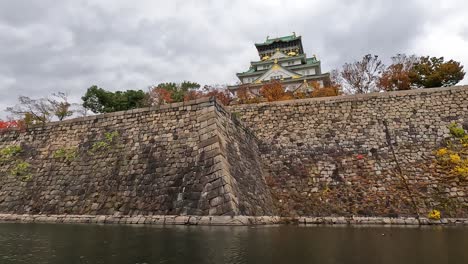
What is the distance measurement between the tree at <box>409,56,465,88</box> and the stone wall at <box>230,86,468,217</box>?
5.23 metres

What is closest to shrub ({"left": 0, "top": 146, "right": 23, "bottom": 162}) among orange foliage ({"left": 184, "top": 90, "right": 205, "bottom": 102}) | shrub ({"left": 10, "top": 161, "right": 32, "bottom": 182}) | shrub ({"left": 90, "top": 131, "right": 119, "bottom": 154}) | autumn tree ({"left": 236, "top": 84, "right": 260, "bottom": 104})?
shrub ({"left": 10, "top": 161, "right": 32, "bottom": 182})

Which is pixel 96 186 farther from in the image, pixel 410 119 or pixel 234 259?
pixel 410 119

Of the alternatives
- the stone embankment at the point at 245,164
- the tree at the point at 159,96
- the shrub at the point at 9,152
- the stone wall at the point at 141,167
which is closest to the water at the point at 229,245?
the stone embankment at the point at 245,164

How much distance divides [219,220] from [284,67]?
107 ft

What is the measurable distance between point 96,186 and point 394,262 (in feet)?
29.7

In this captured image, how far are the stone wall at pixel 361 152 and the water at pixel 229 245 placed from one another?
192 cm

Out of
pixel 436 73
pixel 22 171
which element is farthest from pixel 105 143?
pixel 436 73

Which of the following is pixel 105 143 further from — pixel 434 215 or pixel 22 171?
pixel 434 215

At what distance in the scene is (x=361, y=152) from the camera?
485 inches

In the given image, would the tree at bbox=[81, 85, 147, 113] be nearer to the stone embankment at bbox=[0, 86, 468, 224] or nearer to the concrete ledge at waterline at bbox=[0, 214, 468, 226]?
the stone embankment at bbox=[0, 86, 468, 224]

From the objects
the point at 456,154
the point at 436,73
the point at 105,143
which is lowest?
the point at 456,154

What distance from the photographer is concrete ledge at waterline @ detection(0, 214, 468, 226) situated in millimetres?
7887

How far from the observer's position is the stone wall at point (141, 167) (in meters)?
8.89

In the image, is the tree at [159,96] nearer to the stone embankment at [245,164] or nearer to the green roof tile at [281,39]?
the stone embankment at [245,164]
